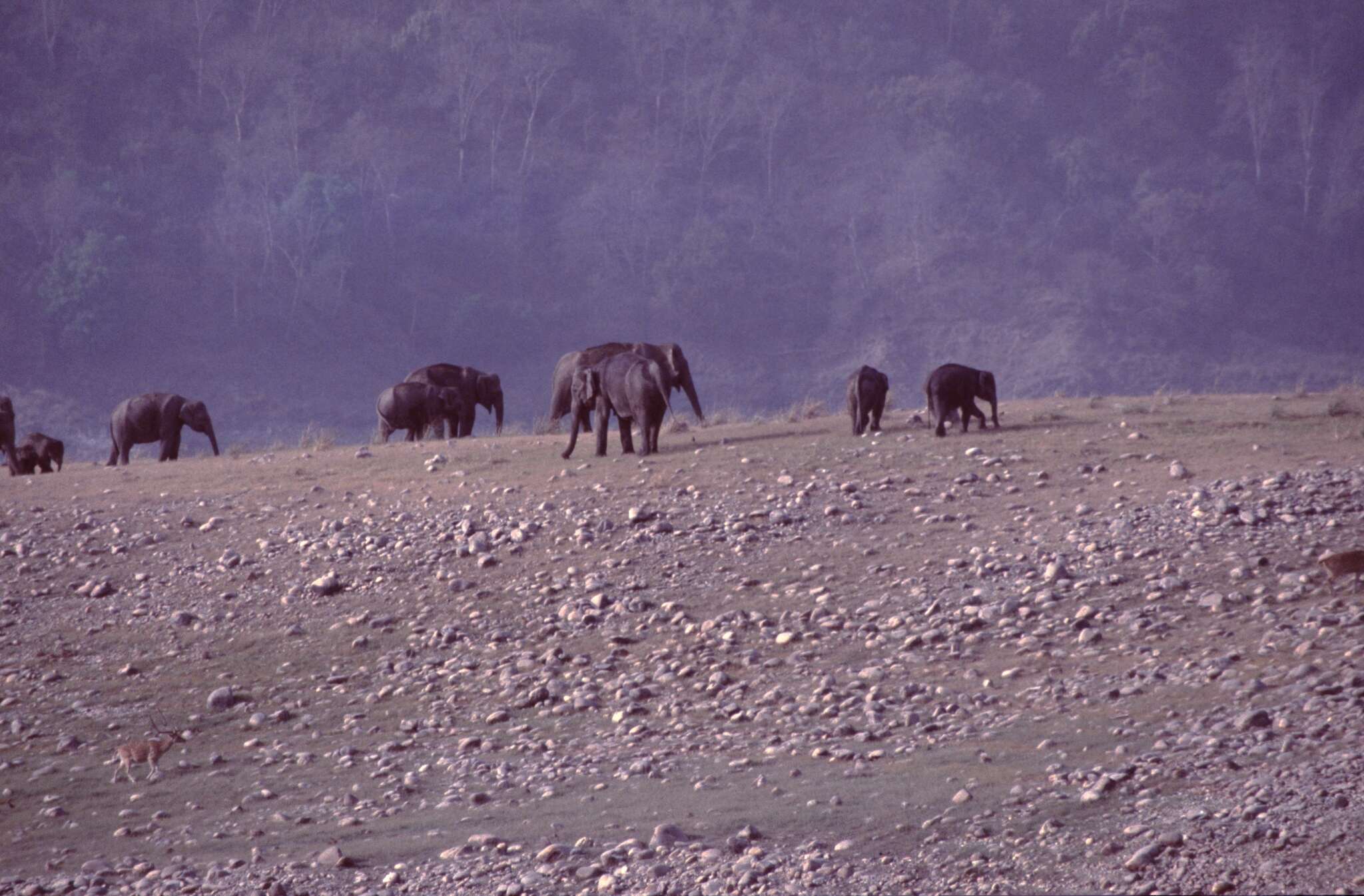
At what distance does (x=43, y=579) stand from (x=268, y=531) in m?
1.75

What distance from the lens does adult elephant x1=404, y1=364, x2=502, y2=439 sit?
2122 centimetres

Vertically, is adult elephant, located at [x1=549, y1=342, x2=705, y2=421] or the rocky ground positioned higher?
adult elephant, located at [x1=549, y1=342, x2=705, y2=421]

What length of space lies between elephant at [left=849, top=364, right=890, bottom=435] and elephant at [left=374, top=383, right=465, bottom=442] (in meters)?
6.97

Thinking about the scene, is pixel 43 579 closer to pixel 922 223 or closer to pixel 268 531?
pixel 268 531

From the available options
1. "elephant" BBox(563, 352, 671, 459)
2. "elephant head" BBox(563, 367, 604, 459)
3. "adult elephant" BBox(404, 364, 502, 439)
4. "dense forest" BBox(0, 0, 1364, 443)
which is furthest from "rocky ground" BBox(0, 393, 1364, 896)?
"dense forest" BBox(0, 0, 1364, 443)

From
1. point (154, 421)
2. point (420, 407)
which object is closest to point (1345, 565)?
point (420, 407)

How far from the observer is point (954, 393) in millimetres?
14461

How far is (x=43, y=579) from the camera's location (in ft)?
38.5

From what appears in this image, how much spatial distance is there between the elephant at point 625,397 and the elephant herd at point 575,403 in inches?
0.4

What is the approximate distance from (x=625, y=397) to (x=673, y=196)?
154 ft

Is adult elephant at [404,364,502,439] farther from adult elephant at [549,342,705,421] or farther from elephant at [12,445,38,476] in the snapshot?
elephant at [12,445,38,476]

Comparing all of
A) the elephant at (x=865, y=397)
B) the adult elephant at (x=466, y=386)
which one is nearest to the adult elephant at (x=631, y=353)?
the adult elephant at (x=466, y=386)

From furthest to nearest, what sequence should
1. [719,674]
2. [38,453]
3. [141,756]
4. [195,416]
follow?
[195,416]
[38,453]
[719,674]
[141,756]

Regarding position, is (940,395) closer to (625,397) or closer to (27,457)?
(625,397)
